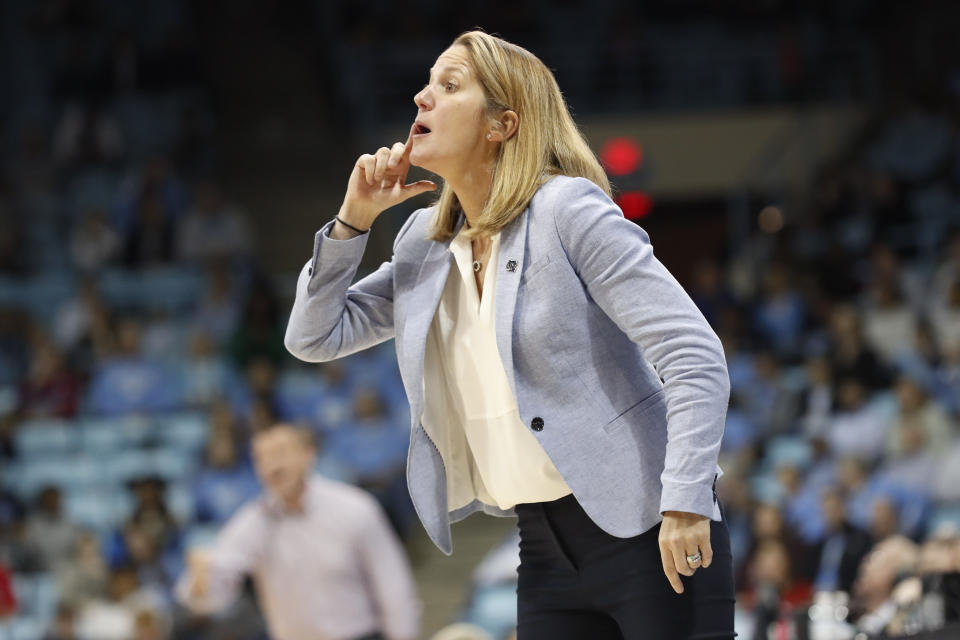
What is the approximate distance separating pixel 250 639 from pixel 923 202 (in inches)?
274

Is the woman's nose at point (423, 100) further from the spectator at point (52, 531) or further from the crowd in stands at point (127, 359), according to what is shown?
the spectator at point (52, 531)

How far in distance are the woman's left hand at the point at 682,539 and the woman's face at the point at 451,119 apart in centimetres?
76

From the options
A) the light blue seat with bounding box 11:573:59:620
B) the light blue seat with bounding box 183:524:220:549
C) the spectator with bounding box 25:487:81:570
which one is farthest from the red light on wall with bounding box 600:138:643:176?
the light blue seat with bounding box 11:573:59:620

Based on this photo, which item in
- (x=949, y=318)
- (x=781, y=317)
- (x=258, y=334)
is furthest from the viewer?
(x=781, y=317)

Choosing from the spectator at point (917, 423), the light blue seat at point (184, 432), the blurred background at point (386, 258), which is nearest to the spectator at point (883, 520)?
the blurred background at point (386, 258)

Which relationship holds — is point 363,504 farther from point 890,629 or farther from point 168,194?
point 168,194

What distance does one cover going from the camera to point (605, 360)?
2361 mm

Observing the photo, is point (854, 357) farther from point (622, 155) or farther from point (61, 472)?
point (61, 472)

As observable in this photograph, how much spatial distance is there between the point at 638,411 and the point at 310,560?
2.73 metres

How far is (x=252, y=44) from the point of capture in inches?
548

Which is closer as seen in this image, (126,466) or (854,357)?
(854,357)

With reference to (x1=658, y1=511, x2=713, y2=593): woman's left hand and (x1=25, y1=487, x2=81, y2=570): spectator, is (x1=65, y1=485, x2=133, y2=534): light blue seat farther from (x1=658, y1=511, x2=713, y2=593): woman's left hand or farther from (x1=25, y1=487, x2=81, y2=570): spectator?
(x1=658, y1=511, x2=713, y2=593): woman's left hand

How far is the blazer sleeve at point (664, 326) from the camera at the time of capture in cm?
218

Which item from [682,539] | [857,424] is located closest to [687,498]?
[682,539]
